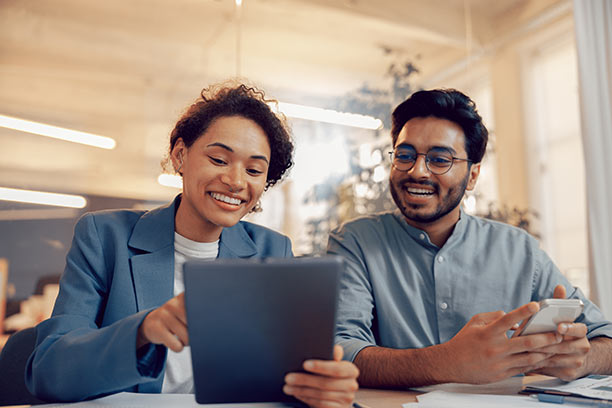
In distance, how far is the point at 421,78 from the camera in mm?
3850

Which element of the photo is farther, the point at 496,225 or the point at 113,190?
the point at 113,190

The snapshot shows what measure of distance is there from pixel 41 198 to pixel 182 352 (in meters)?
1.82

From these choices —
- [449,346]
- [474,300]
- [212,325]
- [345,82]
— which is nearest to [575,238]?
[345,82]

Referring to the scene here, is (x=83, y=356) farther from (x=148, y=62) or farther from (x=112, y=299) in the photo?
(x=148, y=62)

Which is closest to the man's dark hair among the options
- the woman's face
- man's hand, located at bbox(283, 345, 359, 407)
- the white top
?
the woman's face

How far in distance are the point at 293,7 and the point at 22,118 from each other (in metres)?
1.89

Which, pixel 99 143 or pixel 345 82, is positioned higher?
pixel 345 82

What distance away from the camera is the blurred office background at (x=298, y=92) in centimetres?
290

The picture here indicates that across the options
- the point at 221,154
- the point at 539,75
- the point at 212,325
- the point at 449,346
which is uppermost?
the point at 539,75

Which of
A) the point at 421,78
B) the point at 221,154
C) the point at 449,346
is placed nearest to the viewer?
the point at 449,346

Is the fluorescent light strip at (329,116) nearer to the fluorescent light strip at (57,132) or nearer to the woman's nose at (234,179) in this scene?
the fluorescent light strip at (57,132)

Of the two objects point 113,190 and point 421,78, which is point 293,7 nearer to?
point 421,78

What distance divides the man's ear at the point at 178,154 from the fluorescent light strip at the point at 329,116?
69.8 inches

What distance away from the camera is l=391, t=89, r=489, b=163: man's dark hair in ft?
6.15
